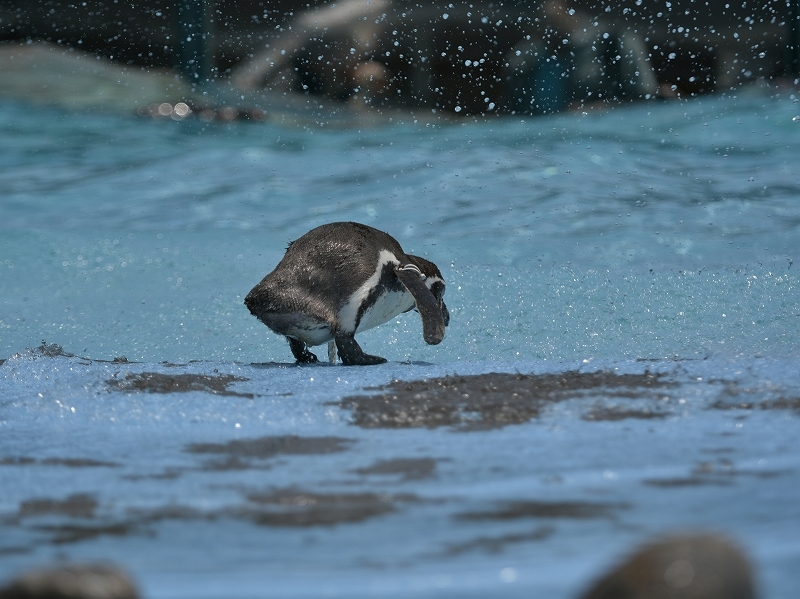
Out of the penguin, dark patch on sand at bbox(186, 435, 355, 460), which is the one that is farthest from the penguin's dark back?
dark patch on sand at bbox(186, 435, 355, 460)

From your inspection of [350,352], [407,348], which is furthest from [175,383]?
[407,348]

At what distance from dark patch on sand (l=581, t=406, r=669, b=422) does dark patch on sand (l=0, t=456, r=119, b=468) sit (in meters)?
0.93

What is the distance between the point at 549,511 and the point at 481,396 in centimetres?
94

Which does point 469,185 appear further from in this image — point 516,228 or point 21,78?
point 21,78

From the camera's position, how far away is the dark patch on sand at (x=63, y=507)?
5.26 feet

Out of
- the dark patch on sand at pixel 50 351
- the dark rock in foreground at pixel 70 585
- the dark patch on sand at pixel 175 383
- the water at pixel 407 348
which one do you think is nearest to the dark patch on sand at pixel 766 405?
the water at pixel 407 348

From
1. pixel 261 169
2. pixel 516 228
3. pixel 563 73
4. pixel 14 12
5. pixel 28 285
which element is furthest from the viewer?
pixel 14 12

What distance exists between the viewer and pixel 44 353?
3.18 meters

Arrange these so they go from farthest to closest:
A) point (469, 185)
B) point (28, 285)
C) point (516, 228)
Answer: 1. point (469, 185)
2. point (516, 228)
3. point (28, 285)

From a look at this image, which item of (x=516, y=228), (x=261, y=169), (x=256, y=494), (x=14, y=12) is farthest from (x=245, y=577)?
(x=14, y=12)

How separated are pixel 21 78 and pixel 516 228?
6786 mm

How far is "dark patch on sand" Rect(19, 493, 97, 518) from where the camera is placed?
1604 millimetres

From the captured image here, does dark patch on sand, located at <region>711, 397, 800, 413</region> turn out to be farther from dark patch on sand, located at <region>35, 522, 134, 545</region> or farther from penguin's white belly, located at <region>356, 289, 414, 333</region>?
dark patch on sand, located at <region>35, 522, 134, 545</region>

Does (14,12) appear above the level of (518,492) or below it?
above
